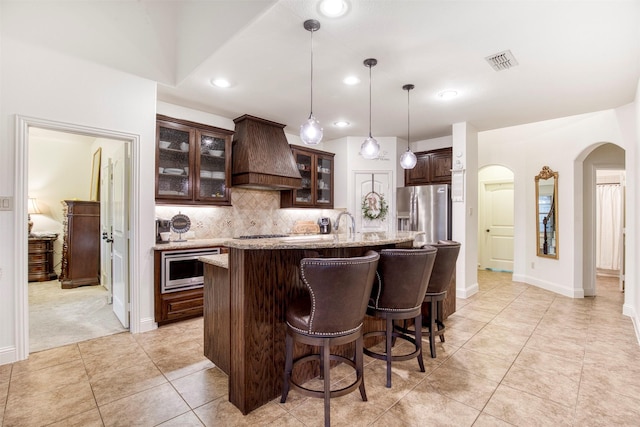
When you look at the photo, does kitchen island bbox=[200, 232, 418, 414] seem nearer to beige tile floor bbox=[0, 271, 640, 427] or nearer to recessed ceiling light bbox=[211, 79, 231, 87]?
beige tile floor bbox=[0, 271, 640, 427]

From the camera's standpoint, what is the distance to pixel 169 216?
159 inches

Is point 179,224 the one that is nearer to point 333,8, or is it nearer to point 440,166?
point 333,8

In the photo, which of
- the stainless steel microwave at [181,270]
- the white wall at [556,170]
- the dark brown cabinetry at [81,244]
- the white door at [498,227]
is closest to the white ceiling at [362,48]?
the white wall at [556,170]

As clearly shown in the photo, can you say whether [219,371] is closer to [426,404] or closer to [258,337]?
[258,337]

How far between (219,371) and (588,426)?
249 cm

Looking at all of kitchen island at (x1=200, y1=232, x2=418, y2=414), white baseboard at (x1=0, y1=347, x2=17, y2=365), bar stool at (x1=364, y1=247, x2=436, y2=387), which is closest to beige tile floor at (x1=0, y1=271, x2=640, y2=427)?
white baseboard at (x1=0, y1=347, x2=17, y2=365)

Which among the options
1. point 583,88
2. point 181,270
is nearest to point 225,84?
point 181,270

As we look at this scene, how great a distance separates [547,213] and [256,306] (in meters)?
5.37

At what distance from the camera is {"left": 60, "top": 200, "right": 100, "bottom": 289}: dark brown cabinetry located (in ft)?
16.7

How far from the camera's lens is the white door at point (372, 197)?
561cm

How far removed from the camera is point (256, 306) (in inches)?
78.5

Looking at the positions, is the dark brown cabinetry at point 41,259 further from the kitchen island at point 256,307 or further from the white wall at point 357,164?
the white wall at point 357,164

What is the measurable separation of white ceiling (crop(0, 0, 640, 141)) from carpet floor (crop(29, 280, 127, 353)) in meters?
2.75

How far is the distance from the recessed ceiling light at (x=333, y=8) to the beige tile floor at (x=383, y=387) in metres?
2.68
